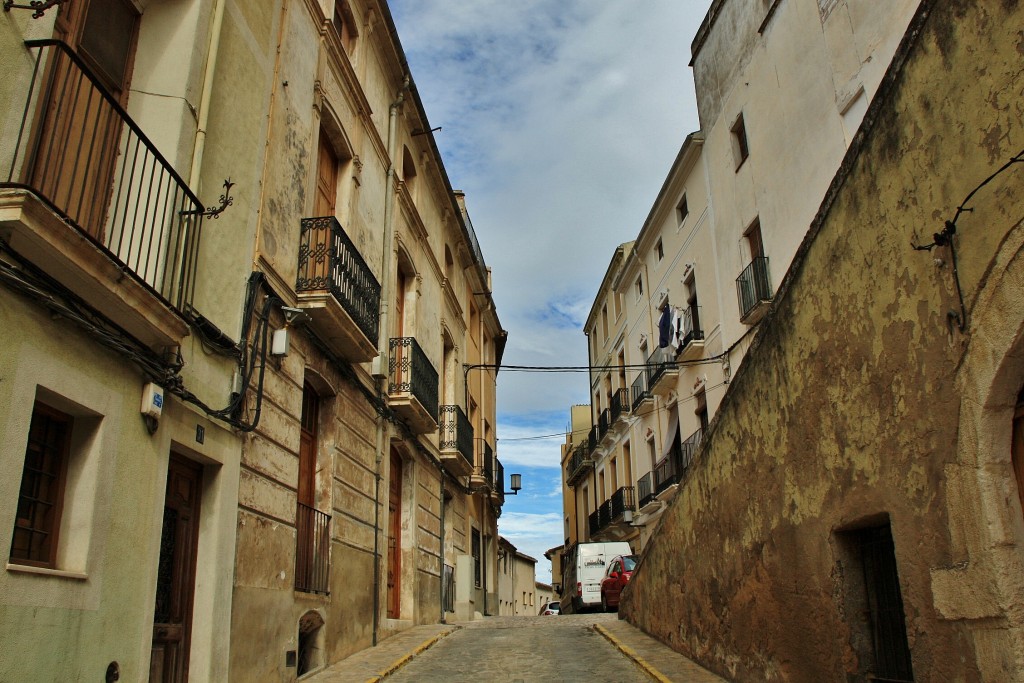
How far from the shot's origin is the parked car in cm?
1966

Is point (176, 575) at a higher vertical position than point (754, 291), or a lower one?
lower

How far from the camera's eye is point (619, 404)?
31.0 metres

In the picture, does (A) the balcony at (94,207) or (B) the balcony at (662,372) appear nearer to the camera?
(A) the balcony at (94,207)

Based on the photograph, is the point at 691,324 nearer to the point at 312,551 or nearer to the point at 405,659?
the point at 405,659

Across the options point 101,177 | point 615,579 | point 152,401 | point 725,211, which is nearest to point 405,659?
point 152,401

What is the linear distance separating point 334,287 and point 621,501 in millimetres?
22275

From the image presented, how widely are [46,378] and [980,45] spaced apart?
18.7 ft

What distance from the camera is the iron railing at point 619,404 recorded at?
3055 cm

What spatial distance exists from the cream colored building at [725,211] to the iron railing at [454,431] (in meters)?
6.32

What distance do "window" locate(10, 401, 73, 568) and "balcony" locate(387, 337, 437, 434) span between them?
8.06 m

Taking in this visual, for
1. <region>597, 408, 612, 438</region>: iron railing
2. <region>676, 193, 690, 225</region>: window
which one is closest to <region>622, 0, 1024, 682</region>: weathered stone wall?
<region>676, 193, 690, 225</region>: window

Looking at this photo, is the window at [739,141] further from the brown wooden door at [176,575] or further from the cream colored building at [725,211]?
the brown wooden door at [176,575]

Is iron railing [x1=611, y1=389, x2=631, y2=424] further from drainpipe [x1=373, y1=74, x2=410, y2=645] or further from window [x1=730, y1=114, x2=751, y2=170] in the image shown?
drainpipe [x1=373, y1=74, x2=410, y2=645]

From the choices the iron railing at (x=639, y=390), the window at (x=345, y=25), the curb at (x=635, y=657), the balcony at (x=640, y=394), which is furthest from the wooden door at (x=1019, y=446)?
the iron railing at (x=639, y=390)
